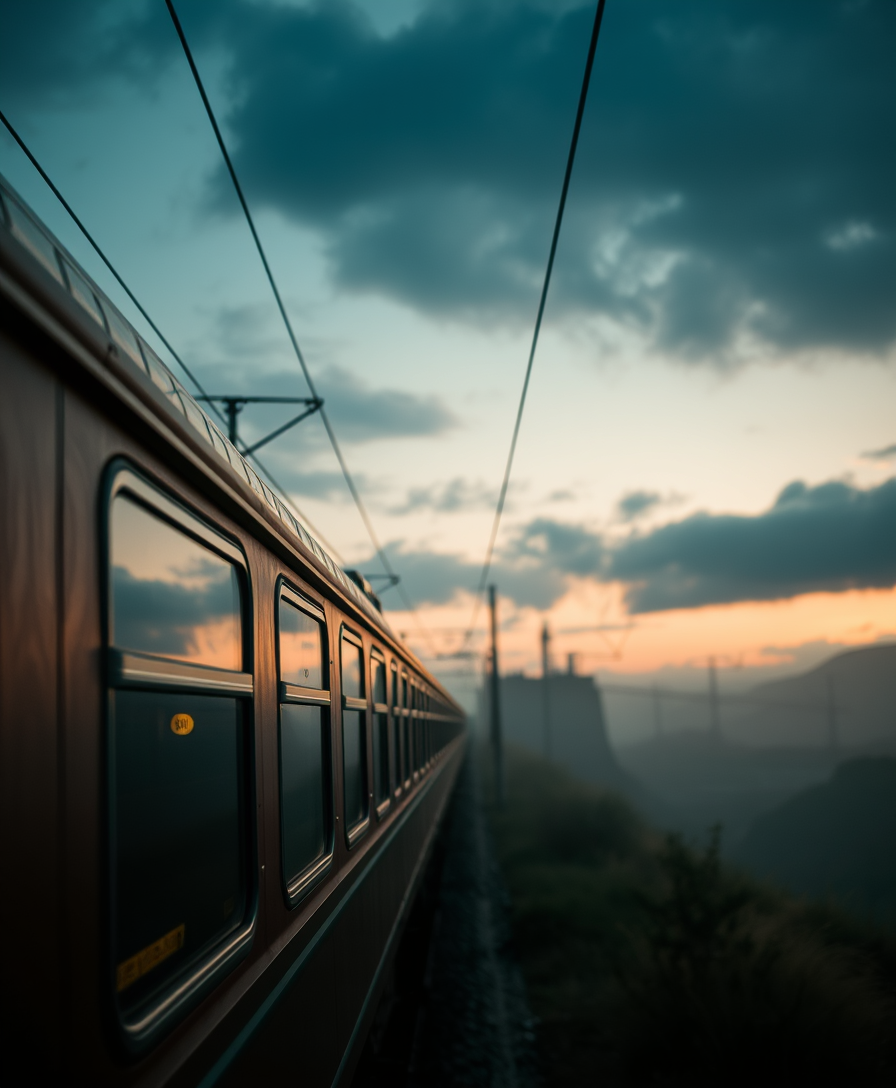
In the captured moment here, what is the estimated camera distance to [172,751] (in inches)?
75.4

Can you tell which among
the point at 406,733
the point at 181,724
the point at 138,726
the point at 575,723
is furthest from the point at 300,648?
the point at 575,723

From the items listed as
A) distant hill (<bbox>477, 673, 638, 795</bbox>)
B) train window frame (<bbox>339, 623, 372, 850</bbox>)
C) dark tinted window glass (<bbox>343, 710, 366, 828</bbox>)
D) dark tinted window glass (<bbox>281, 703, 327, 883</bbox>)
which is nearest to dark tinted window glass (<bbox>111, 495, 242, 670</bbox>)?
dark tinted window glass (<bbox>281, 703, 327, 883</bbox>)

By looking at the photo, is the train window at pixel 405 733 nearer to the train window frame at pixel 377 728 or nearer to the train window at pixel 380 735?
the train window frame at pixel 377 728

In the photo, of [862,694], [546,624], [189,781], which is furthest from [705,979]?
[862,694]

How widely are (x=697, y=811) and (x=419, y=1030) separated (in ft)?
176

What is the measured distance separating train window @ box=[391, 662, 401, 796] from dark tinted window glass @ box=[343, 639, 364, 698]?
1616 mm

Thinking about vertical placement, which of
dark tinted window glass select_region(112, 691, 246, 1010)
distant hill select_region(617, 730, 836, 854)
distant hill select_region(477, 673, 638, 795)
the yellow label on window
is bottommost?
distant hill select_region(617, 730, 836, 854)

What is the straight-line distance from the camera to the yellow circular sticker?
1.92m

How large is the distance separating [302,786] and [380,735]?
8.83 ft

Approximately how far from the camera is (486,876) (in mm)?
13414

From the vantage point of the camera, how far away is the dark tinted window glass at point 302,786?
2.89m

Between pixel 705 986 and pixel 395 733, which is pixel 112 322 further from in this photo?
pixel 705 986

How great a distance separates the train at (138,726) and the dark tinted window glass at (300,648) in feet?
0.07

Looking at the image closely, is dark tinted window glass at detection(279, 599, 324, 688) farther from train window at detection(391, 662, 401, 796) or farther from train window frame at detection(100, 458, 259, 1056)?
train window at detection(391, 662, 401, 796)
